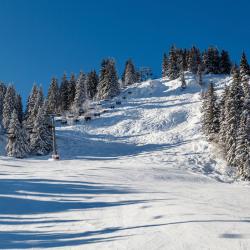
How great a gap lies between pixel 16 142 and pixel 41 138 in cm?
388

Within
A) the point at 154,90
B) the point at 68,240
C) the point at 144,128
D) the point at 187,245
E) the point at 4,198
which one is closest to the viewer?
the point at 187,245

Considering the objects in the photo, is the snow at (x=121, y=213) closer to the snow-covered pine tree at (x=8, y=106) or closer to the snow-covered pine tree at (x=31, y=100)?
the snow-covered pine tree at (x=8, y=106)

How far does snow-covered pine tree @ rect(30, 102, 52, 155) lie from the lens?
50.5m

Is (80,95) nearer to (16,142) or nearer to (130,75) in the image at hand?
Result: (130,75)

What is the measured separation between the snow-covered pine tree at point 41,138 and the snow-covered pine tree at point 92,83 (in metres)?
50.1

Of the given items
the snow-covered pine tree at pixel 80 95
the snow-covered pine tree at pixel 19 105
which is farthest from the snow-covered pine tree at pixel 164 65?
the snow-covered pine tree at pixel 19 105

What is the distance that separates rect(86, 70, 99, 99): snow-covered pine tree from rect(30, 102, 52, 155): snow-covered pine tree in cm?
5012

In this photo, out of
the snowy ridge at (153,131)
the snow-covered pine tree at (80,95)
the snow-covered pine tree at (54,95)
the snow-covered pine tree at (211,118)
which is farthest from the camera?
the snow-covered pine tree at (54,95)

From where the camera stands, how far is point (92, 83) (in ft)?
338

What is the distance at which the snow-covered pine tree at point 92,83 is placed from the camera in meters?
102

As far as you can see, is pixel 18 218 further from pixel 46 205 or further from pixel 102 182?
pixel 102 182

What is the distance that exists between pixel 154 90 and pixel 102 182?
7911 cm

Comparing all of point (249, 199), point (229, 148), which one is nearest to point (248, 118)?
point (229, 148)

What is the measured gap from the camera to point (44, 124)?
52.2 m
